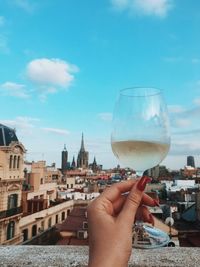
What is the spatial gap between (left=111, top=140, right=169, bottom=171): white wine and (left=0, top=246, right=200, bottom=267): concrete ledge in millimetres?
1328

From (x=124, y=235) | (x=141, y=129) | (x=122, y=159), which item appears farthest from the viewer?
(x=122, y=159)

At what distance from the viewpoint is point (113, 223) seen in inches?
74.7

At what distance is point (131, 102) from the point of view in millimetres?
2387

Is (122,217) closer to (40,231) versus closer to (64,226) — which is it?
(64,226)

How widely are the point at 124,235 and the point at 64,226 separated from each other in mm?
20703

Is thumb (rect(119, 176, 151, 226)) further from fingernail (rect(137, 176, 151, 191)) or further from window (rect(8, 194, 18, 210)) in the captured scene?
window (rect(8, 194, 18, 210))

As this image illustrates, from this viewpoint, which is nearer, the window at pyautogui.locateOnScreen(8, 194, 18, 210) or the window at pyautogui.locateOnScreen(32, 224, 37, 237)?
the window at pyautogui.locateOnScreen(8, 194, 18, 210)

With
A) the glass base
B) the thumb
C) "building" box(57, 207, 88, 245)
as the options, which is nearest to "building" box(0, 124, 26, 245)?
"building" box(57, 207, 88, 245)

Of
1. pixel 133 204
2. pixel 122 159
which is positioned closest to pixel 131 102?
pixel 122 159

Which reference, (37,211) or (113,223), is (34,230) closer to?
(37,211)

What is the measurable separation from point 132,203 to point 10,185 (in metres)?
22.5

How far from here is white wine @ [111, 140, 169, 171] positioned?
2332 millimetres

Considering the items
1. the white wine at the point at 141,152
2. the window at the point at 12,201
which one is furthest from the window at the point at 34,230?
the white wine at the point at 141,152

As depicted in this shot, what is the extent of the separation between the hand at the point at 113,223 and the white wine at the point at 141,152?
0.22 m
